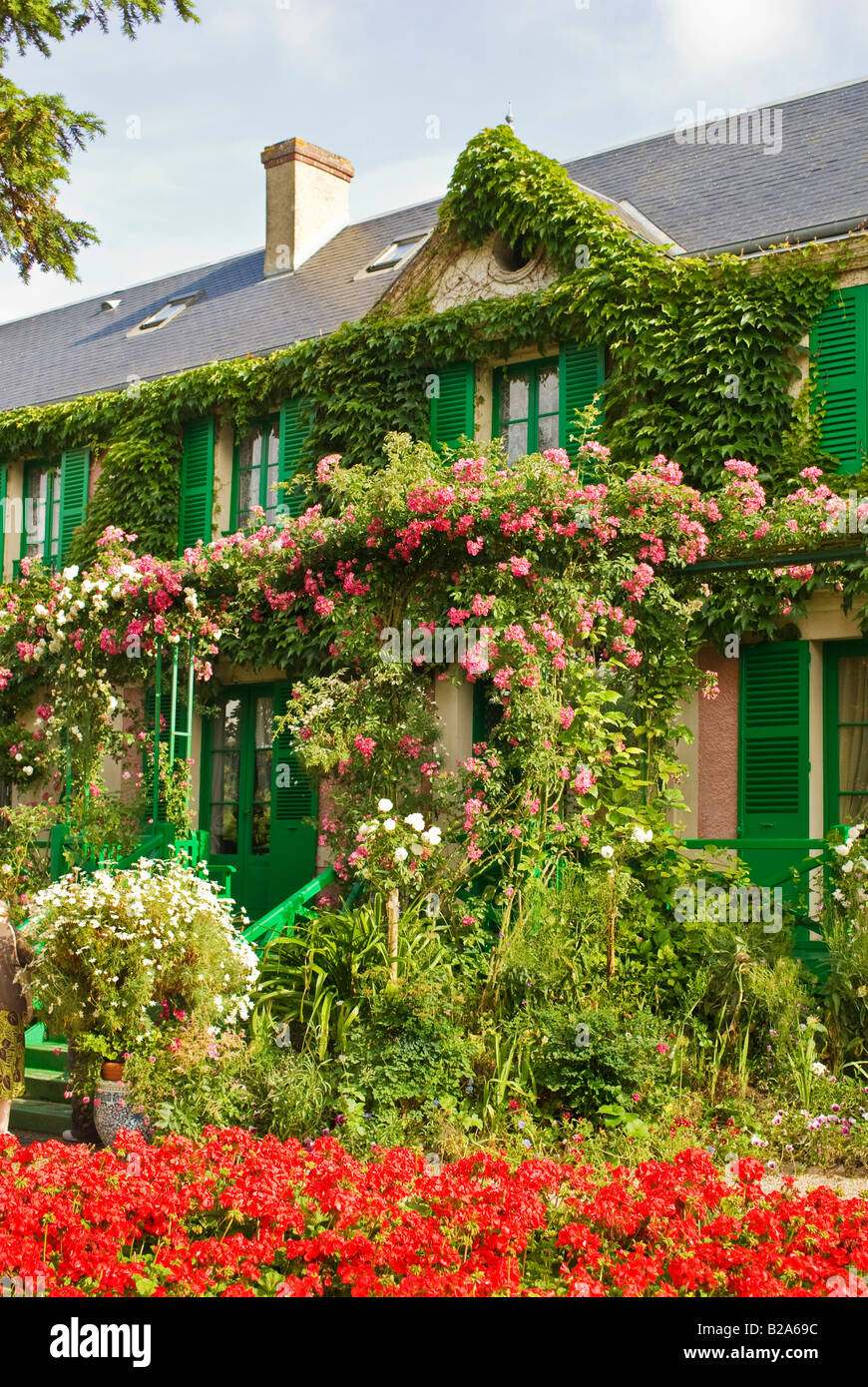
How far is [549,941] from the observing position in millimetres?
7277

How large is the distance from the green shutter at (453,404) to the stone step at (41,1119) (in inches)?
237

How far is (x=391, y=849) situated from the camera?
26.1 ft

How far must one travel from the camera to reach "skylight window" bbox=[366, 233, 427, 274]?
1383 cm

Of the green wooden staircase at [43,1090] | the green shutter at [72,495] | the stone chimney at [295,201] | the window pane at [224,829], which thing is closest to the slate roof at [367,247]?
the stone chimney at [295,201]

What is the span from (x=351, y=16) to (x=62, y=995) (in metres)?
5.44

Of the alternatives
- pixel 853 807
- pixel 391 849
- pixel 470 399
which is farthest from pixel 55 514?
pixel 853 807

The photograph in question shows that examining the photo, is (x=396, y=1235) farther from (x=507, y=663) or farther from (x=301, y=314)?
(x=301, y=314)

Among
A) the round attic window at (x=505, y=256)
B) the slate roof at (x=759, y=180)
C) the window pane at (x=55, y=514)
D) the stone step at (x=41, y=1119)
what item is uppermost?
the slate roof at (x=759, y=180)

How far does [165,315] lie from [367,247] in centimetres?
282

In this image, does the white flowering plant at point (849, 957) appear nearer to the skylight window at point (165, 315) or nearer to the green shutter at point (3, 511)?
the green shutter at point (3, 511)

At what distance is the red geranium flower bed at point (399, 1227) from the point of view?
3844mm

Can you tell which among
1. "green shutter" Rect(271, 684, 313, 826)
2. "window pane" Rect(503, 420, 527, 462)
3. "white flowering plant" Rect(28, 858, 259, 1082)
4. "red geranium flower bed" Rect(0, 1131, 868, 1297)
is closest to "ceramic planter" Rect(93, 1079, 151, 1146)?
"white flowering plant" Rect(28, 858, 259, 1082)

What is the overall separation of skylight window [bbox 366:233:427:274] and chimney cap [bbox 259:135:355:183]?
6.47 ft
